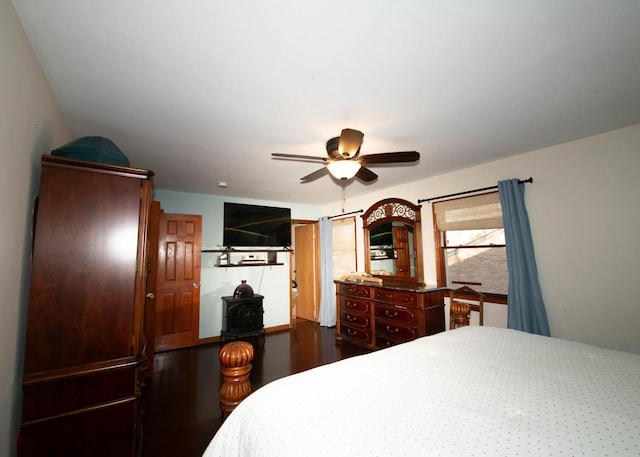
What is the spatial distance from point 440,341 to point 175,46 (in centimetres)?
228

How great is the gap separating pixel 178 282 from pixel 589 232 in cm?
508

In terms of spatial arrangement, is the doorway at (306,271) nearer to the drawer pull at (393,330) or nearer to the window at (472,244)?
the drawer pull at (393,330)

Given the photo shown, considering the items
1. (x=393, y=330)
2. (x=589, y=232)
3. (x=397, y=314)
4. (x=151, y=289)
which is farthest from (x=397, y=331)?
(x=151, y=289)

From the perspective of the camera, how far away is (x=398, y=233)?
4105 millimetres

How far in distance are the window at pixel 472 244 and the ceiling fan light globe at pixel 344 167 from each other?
6.27 ft

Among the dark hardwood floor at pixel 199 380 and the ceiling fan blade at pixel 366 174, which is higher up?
the ceiling fan blade at pixel 366 174

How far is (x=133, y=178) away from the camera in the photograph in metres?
1.49

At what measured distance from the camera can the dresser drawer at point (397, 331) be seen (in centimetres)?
312

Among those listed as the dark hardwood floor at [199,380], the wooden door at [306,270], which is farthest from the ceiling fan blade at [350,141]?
the wooden door at [306,270]

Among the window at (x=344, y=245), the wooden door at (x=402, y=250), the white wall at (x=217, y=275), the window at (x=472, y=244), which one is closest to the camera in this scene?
the window at (x=472, y=244)

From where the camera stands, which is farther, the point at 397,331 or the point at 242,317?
the point at 242,317

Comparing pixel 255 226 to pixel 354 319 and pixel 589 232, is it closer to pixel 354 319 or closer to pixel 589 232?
pixel 354 319

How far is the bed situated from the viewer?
736mm

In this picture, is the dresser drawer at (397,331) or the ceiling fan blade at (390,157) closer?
the ceiling fan blade at (390,157)
